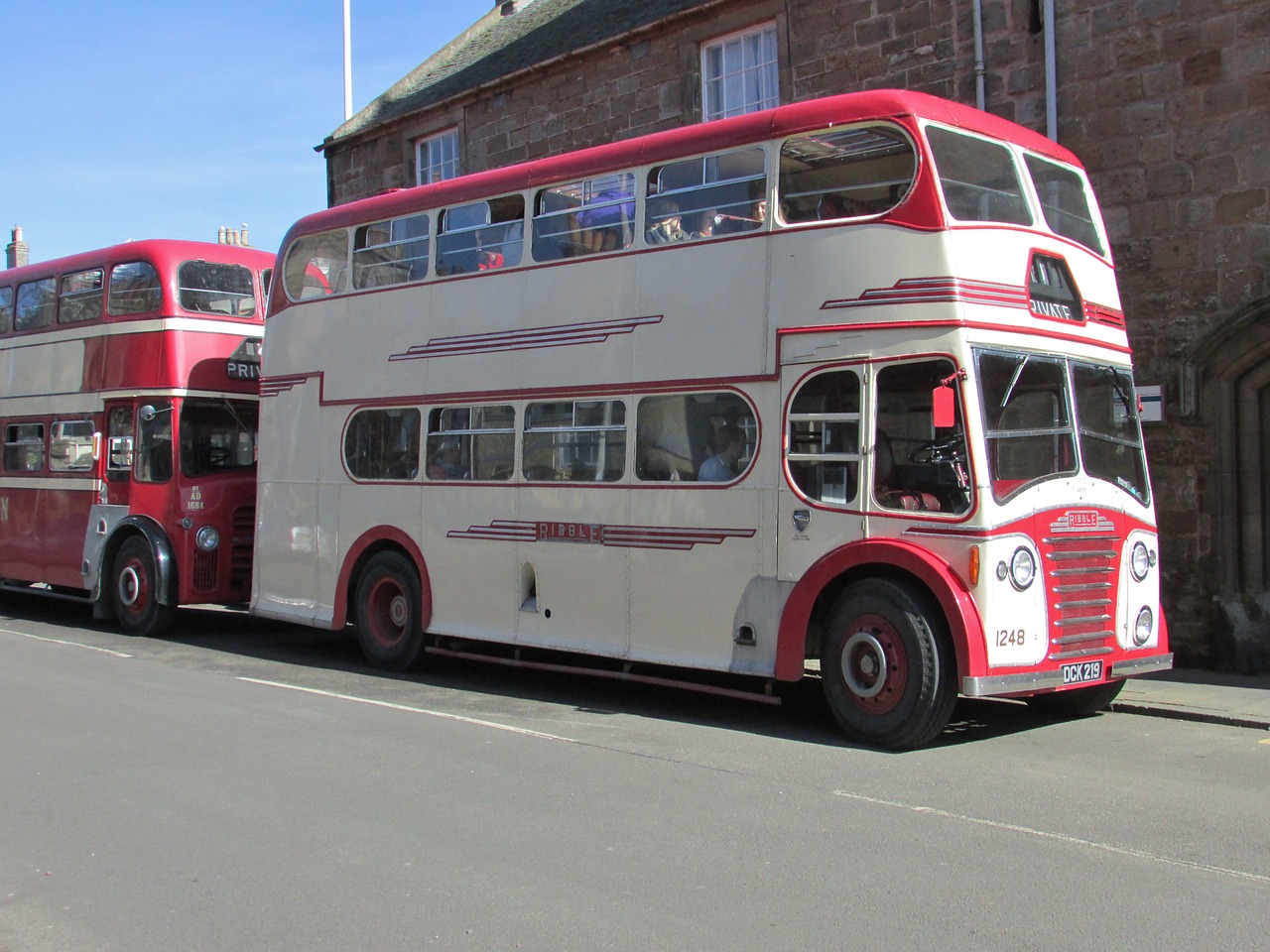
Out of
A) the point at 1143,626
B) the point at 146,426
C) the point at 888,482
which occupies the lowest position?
the point at 1143,626

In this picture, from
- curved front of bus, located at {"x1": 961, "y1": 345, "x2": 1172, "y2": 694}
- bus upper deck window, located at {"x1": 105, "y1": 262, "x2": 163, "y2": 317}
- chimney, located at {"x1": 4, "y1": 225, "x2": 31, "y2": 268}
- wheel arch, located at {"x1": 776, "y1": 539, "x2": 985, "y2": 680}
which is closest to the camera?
wheel arch, located at {"x1": 776, "y1": 539, "x2": 985, "y2": 680}

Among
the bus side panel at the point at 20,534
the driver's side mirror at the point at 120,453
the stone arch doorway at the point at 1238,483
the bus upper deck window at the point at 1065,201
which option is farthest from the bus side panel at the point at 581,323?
the bus side panel at the point at 20,534

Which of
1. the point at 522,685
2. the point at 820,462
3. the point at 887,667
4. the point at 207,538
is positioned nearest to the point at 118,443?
the point at 207,538

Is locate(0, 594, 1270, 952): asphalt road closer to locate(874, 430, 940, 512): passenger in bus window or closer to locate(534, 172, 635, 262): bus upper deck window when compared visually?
locate(874, 430, 940, 512): passenger in bus window

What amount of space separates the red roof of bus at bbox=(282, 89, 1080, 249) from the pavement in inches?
164

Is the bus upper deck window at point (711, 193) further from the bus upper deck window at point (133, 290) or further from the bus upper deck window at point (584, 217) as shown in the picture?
the bus upper deck window at point (133, 290)

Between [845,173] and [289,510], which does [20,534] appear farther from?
[845,173]

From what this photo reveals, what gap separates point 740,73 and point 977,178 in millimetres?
8781

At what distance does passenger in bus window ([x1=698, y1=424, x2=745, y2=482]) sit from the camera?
8938mm

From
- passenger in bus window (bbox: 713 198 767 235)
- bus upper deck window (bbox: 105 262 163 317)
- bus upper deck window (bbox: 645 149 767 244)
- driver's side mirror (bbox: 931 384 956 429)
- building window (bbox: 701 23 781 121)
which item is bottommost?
driver's side mirror (bbox: 931 384 956 429)

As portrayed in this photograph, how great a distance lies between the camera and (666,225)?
374 inches

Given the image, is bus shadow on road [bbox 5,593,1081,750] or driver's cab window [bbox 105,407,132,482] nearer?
bus shadow on road [bbox 5,593,1081,750]

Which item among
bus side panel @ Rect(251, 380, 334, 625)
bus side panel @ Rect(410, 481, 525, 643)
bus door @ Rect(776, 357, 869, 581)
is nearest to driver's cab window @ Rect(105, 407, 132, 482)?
bus side panel @ Rect(251, 380, 334, 625)

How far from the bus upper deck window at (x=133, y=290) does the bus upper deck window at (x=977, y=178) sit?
31.7 feet
